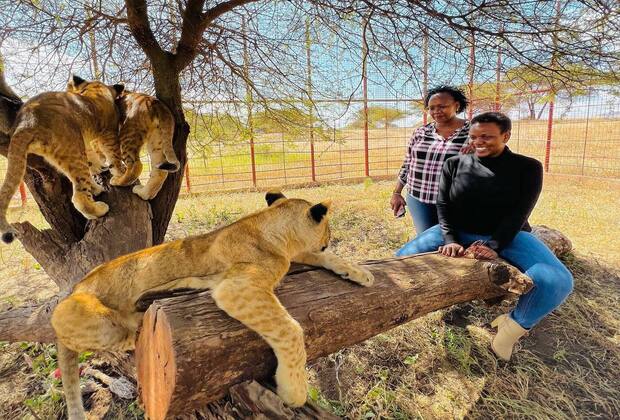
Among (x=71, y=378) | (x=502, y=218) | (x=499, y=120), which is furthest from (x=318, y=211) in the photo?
(x=71, y=378)

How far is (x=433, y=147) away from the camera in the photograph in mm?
4125

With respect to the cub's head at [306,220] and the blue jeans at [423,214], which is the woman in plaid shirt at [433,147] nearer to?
the blue jeans at [423,214]

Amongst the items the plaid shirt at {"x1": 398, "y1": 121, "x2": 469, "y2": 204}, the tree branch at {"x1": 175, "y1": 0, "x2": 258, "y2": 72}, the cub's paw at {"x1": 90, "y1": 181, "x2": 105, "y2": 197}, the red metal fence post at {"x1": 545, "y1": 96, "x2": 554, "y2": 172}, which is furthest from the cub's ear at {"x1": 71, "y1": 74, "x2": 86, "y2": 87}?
the red metal fence post at {"x1": 545, "y1": 96, "x2": 554, "y2": 172}

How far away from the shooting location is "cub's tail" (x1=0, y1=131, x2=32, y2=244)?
2934 mm

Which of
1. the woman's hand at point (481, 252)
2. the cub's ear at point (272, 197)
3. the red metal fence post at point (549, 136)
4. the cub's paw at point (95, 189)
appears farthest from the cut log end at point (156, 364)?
the red metal fence post at point (549, 136)

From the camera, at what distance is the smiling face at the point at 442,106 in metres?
3.90

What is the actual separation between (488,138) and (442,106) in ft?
2.63

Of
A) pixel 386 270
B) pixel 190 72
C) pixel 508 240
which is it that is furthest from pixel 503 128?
pixel 190 72

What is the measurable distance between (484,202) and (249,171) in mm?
10516

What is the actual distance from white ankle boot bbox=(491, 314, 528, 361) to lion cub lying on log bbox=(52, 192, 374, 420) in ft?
4.83

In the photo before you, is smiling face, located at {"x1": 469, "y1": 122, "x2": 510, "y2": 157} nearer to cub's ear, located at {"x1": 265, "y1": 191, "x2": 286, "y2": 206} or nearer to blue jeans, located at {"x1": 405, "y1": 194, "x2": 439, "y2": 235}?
blue jeans, located at {"x1": 405, "y1": 194, "x2": 439, "y2": 235}

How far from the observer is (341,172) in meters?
14.2

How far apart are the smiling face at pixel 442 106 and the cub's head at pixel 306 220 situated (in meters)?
1.97

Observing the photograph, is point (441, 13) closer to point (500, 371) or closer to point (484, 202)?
point (484, 202)
